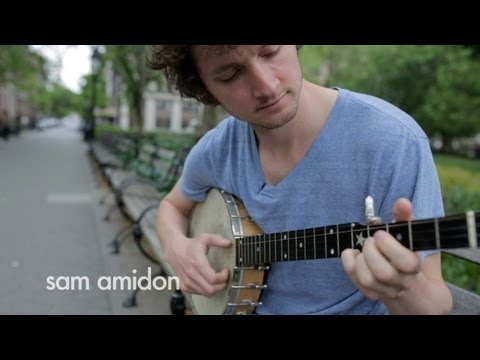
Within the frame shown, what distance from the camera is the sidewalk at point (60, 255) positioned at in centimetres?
304

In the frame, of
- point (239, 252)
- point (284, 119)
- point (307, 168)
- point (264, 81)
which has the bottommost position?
point (239, 252)

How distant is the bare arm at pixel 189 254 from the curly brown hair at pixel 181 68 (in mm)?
471

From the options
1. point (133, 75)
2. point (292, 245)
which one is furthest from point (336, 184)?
point (133, 75)

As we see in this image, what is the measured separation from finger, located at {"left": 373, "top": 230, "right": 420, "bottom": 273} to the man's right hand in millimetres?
861

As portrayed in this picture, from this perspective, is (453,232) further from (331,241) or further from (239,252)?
(239,252)

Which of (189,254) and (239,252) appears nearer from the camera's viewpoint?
(239,252)

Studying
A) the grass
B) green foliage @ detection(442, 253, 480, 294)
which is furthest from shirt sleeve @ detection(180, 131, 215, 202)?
green foliage @ detection(442, 253, 480, 294)

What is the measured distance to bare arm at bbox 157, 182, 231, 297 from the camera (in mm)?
1789

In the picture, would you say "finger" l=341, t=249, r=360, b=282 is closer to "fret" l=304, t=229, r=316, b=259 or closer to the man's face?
"fret" l=304, t=229, r=316, b=259

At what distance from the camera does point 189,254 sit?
6.10 feet

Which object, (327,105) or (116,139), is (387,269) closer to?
(327,105)

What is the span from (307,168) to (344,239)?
35cm
